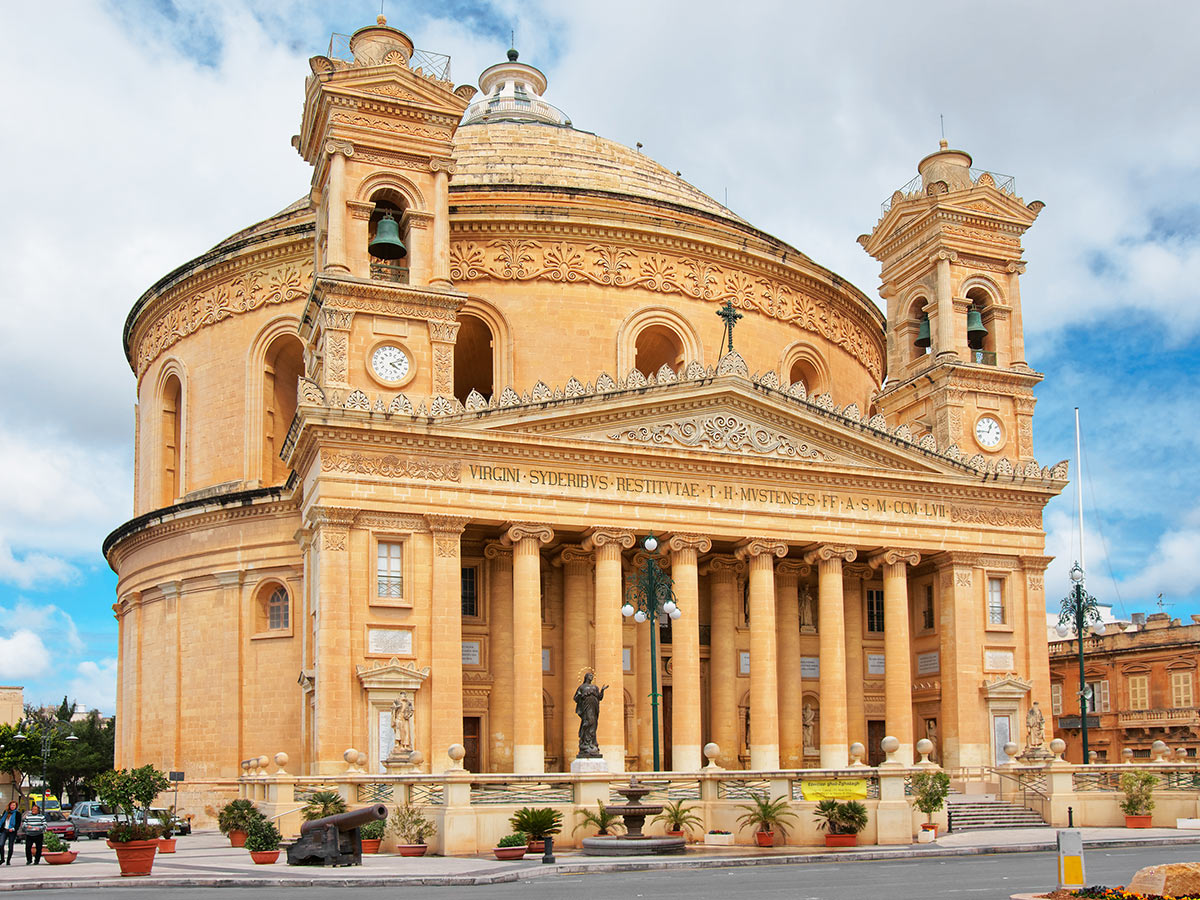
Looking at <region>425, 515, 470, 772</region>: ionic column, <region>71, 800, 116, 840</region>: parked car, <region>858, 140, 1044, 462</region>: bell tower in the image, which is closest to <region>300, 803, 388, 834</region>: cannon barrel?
<region>425, 515, 470, 772</region>: ionic column

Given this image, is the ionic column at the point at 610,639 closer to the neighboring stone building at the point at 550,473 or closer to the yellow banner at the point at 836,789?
the neighboring stone building at the point at 550,473

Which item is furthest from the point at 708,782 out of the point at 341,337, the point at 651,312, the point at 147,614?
the point at 147,614

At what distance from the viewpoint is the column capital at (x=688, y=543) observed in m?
38.5

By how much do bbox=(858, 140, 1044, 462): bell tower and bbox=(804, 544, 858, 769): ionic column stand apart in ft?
23.7

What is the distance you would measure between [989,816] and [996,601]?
30.4 ft

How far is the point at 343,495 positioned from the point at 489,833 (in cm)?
1072

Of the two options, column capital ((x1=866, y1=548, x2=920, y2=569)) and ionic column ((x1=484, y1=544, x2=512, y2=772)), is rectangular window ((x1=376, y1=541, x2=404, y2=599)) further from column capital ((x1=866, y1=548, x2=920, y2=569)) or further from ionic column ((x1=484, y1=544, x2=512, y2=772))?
column capital ((x1=866, y1=548, x2=920, y2=569))

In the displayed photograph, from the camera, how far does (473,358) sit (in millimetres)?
47531

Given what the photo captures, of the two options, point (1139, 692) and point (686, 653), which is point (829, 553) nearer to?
point (686, 653)

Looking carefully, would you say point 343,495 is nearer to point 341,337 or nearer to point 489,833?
point 341,337

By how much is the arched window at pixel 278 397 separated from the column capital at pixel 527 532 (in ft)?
38.8

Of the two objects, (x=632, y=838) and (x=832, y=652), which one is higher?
(x=832, y=652)

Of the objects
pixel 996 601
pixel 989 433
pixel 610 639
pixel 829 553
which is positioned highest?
pixel 989 433

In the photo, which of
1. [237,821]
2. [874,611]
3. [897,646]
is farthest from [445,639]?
[874,611]
